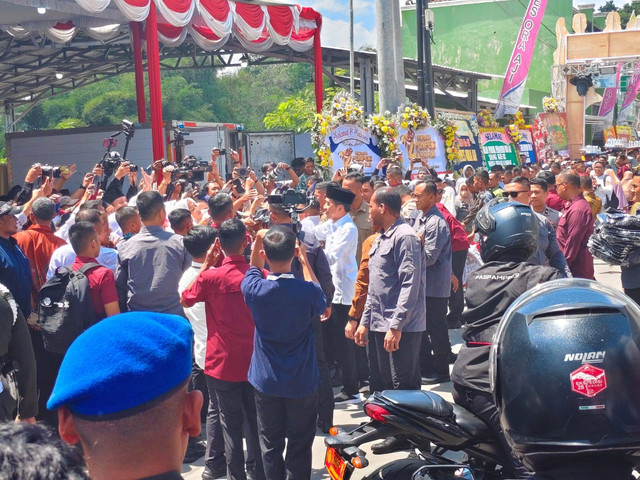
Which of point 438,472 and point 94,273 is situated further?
point 94,273

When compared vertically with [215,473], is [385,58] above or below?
above

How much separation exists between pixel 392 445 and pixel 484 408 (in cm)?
47

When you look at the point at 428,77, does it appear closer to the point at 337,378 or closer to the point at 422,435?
the point at 337,378

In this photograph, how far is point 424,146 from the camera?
49.7 ft

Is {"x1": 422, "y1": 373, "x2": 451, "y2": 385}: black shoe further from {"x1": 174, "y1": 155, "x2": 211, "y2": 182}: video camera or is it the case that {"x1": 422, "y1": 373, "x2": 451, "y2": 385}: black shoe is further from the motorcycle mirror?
the motorcycle mirror

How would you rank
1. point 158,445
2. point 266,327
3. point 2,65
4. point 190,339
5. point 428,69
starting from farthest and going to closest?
point 2,65, point 428,69, point 266,327, point 190,339, point 158,445

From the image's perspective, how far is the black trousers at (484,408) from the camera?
364 centimetres

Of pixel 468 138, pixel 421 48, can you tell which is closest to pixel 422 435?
pixel 421 48

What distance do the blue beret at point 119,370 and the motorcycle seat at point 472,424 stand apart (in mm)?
2076

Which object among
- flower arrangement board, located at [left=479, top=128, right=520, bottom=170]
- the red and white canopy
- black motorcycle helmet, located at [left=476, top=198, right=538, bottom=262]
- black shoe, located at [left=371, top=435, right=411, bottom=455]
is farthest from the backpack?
flower arrangement board, located at [left=479, top=128, right=520, bottom=170]

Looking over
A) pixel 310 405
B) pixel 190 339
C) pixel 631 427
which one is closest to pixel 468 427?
pixel 310 405

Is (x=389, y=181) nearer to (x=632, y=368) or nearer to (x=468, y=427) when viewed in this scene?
(x=468, y=427)

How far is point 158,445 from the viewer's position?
1.83 meters

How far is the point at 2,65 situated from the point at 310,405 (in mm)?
21813
